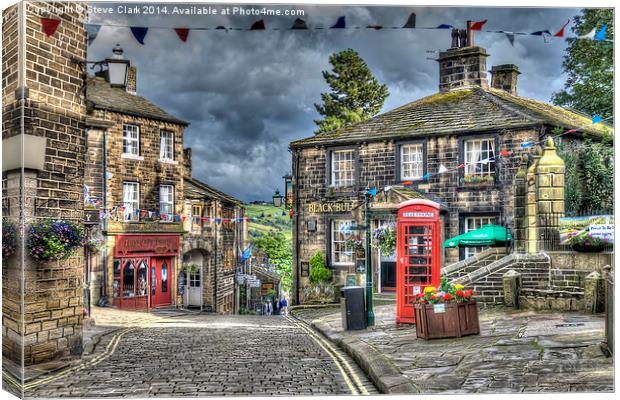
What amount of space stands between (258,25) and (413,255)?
451 cm

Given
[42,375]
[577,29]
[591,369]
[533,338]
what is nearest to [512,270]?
[533,338]

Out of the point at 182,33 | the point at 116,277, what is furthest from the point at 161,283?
the point at 182,33

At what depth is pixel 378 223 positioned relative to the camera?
39.1ft

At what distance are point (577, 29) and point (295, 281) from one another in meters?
5.32

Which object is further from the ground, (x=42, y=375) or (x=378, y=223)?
(x=378, y=223)

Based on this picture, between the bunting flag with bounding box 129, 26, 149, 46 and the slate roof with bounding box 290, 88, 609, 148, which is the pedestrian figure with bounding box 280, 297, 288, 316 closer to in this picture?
the slate roof with bounding box 290, 88, 609, 148

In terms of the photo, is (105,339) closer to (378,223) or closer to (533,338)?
(378,223)

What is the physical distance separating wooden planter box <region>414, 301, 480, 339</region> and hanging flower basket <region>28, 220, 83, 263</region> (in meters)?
4.98

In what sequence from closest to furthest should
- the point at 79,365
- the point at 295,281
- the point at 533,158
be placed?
the point at 79,365, the point at 533,158, the point at 295,281

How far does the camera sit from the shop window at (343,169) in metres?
11.5

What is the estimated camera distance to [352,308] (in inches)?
469

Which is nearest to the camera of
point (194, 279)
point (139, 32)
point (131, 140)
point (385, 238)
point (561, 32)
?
point (139, 32)

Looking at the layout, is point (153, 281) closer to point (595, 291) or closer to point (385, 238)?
point (385, 238)

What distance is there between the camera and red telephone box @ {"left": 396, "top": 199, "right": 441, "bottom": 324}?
11.8 meters
